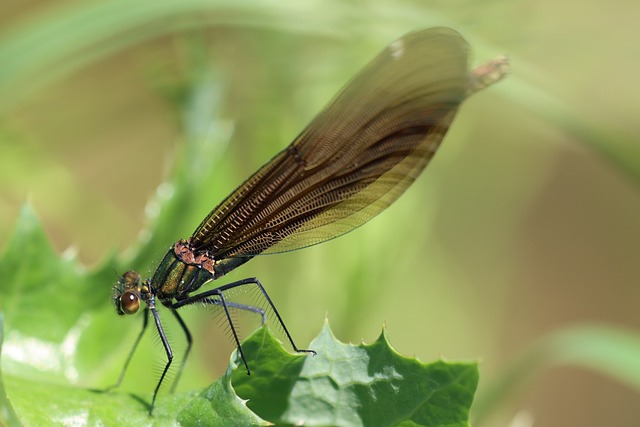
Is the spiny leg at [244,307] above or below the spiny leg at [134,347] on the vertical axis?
above

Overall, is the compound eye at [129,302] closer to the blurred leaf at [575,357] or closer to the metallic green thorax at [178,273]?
the metallic green thorax at [178,273]

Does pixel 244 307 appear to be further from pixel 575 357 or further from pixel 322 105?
pixel 322 105

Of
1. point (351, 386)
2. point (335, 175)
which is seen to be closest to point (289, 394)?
point (351, 386)

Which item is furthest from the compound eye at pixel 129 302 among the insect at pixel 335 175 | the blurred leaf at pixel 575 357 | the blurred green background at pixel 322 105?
the blurred leaf at pixel 575 357

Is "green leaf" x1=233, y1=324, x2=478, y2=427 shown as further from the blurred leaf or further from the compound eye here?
the blurred leaf

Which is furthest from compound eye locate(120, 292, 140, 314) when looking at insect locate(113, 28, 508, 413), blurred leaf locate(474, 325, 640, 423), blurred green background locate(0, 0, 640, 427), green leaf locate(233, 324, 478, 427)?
blurred leaf locate(474, 325, 640, 423)

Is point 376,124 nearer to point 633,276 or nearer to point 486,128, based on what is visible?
point 486,128
